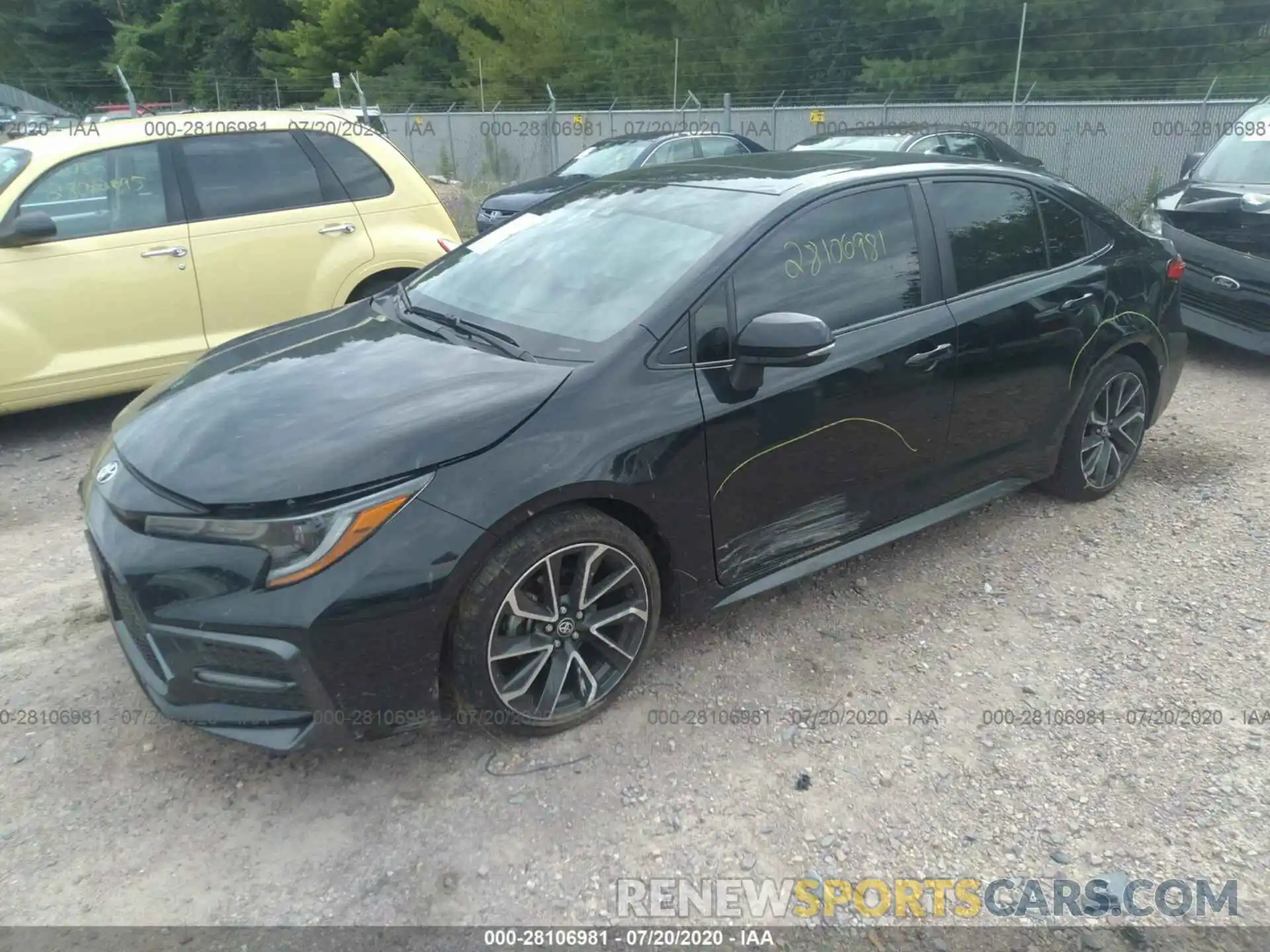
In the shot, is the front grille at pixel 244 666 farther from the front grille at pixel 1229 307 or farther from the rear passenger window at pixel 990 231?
the front grille at pixel 1229 307

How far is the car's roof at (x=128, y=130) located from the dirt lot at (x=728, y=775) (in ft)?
8.73

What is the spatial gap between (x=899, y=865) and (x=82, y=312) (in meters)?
5.00

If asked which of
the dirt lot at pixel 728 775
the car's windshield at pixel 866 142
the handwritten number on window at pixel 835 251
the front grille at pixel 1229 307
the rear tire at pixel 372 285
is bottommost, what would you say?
the dirt lot at pixel 728 775

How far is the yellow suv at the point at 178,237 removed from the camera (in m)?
5.09

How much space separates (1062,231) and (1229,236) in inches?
138

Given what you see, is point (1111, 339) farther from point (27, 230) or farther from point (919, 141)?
point (919, 141)

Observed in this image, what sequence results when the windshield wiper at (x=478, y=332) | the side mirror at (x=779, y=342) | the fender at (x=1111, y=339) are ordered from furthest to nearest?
the fender at (x=1111, y=339), the windshield wiper at (x=478, y=332), the side mirror at (x=779, y=342)

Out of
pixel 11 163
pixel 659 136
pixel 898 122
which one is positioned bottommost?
pixel 898 122

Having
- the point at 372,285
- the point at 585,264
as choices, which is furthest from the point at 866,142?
the point at 585,264

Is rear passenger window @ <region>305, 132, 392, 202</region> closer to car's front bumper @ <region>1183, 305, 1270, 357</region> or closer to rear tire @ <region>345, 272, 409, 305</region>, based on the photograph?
rear tire @ <region>345, 272, 409, 305</region>

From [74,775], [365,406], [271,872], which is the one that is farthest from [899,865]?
[74,775]

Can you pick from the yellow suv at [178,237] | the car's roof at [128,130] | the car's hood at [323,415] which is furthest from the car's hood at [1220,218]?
the car's roof at [128,130]

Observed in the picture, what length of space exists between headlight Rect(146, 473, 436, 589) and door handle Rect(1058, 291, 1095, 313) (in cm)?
297

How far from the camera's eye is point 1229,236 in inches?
261
